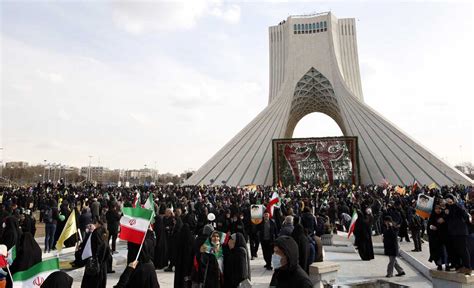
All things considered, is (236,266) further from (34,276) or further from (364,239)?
(364,239)

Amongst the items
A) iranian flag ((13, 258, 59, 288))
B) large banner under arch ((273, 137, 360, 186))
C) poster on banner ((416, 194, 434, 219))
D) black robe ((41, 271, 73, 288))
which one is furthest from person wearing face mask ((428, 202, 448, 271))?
large banner under arch ((273, 137, 360, 186))

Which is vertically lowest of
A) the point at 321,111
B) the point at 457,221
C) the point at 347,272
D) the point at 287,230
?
the point at 347,272

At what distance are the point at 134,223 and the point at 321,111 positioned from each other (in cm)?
4428

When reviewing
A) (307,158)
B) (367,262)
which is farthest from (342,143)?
(367,262)

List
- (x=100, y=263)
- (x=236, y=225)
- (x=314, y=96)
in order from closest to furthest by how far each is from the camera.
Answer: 1. (x=100, y=263)
2. (x=236, y=225)
3. (x=314, y=96)

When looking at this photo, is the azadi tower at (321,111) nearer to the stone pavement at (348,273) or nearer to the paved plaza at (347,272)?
the paved plaza at (347,272)

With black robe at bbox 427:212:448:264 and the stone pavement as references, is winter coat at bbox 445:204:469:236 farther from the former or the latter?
the stone pavement

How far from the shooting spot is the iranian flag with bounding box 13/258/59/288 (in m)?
2.90

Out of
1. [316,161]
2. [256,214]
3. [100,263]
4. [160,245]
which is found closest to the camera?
[100,263]

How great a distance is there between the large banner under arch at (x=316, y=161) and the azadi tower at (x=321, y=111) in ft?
5.08

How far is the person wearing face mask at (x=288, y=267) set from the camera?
2182mm

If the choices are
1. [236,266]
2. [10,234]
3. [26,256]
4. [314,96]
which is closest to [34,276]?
[26,256]

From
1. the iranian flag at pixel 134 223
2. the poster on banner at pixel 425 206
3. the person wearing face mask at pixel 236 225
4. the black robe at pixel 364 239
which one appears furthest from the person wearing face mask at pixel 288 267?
the black robe at pixel 364 239

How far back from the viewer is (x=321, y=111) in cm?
4572
